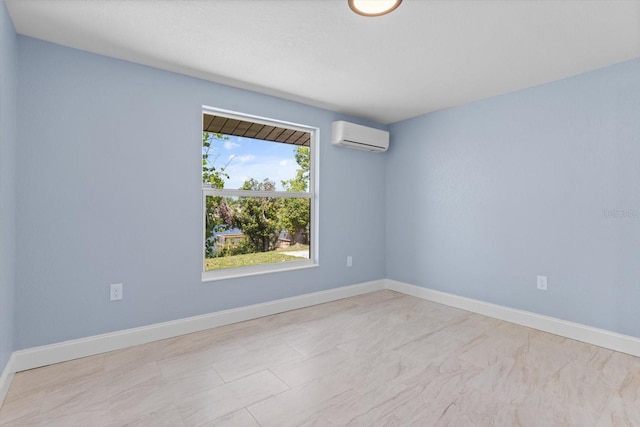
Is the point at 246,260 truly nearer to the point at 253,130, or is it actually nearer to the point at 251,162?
the point at 251,162

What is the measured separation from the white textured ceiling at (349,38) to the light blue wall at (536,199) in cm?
33

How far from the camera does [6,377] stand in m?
1.91

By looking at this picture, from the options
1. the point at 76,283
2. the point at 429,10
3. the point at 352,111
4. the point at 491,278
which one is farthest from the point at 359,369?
the point at 352,111

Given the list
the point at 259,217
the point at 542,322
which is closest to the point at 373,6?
the point at 259,217

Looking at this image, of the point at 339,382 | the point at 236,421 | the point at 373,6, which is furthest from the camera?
the point at 339,382

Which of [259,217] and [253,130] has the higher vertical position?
[253,130]

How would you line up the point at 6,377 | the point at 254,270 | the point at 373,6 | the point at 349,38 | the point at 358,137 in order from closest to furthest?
1. the point at 373,6
2. the point at 6,377
3. the point at 349,38
4. the point at 254,270
5. the point at 358,137

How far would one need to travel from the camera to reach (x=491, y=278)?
3303 millimetres

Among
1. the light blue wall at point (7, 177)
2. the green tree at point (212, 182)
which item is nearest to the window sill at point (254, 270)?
the green tree at point (212, 182)

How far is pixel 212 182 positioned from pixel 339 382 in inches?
82.8

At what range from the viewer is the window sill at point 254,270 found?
3012 millimetres

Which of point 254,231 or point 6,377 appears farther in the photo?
point 254,231

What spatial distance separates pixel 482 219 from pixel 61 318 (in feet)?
12.8

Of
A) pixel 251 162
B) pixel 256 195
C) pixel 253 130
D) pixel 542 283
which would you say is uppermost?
pixel 253 130
